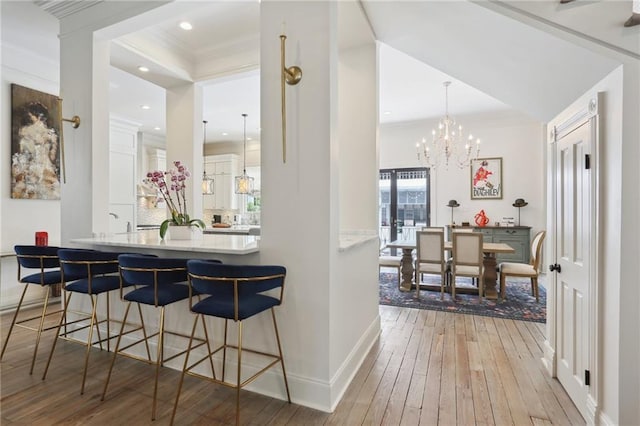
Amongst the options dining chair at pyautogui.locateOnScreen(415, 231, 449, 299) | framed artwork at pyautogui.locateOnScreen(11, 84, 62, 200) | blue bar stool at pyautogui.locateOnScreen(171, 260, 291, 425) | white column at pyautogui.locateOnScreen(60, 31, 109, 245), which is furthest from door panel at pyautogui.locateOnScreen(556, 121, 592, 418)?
framed artwork at pyautogui.locateOnScreen(11, 84, 62, 200)

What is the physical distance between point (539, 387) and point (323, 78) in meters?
2.60

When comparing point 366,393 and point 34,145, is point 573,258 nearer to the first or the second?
point 366,393

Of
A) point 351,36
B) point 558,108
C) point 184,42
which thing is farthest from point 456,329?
point 184,42

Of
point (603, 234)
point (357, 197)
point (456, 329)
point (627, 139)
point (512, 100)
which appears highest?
point (512, 100)

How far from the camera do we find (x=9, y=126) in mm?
3896

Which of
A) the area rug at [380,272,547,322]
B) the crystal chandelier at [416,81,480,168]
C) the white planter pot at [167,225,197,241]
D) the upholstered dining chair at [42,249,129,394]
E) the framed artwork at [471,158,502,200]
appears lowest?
the area rug at [380,272,547,322]

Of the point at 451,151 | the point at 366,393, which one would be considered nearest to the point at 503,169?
the point at 451,151

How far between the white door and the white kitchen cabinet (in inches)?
294

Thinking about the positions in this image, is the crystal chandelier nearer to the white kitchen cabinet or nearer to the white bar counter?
the white kitchen cabinet

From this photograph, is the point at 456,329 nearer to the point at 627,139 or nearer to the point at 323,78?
the point at 627,139

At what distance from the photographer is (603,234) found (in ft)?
5.60

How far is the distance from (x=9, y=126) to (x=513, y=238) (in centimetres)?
805

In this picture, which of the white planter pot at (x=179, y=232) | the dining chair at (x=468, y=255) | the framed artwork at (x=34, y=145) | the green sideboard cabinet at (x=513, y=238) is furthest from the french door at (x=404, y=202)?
the framed artwork at (x=34, y=145)

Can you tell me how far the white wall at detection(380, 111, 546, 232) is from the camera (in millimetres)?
6473
